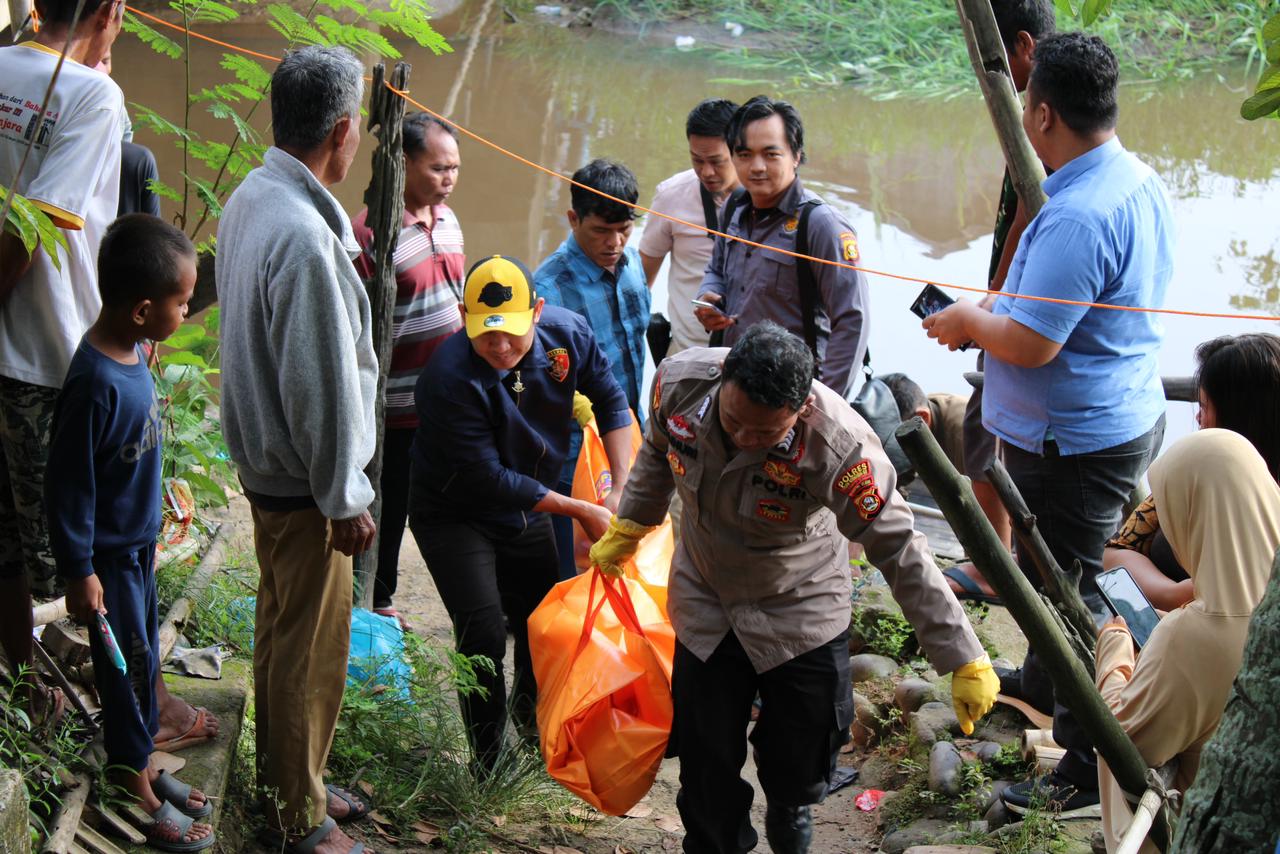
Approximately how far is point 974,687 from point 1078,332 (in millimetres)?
1032

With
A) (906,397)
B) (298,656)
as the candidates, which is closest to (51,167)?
(298,656)

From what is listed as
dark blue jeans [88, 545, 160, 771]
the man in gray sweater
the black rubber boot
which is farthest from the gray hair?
the black rubber boot

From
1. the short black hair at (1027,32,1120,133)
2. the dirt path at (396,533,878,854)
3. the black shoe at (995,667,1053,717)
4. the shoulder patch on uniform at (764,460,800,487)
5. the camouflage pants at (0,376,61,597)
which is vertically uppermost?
the short black hair at (1027,32,1120,133)

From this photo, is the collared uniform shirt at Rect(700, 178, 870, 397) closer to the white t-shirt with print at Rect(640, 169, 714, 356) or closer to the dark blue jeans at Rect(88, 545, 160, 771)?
the white t-shirt with print at Rect(640, 169, 714, 356)

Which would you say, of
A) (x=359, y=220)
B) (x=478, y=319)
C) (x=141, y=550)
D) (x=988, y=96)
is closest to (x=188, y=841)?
(x=141, y=550)

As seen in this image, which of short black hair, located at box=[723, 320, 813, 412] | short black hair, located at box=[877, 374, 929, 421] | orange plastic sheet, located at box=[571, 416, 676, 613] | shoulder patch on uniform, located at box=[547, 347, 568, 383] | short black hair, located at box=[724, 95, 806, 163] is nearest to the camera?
short black hair, located at box=[723, 320, 813, 412]

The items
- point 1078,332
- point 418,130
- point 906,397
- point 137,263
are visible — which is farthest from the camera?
point 906,397

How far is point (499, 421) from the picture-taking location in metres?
3.60

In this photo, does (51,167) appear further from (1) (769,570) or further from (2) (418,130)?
(1) (769,570)

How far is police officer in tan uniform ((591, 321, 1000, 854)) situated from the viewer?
9.42 feet

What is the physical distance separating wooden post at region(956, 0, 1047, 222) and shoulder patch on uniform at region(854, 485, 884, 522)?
111 cm

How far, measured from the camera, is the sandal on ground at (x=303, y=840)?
9.77 ft

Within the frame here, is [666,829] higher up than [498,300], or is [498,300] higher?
[498,300]

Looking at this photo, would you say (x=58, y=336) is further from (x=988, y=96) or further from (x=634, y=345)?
(x=988, y=96)
